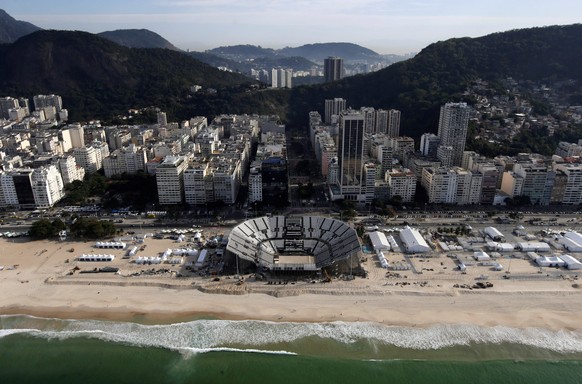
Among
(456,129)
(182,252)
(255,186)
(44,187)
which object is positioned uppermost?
(456,129)

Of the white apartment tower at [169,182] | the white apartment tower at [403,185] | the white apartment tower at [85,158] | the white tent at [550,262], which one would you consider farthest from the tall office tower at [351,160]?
the white apartment tower at [85,158]

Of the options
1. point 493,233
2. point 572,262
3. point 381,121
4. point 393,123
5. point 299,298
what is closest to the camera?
point 299,298

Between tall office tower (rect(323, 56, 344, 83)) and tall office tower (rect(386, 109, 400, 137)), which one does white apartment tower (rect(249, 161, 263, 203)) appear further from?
tall office tower (rect(323, 56, 344, 83))

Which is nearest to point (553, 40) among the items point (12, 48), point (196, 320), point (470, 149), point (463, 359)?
point (470, 149)

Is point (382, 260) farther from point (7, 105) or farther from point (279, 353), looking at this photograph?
point (7, 105)

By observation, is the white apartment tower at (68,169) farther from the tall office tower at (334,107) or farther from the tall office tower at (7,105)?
the tall office tower at (334,107)

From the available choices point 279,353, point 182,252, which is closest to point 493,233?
point 279,353

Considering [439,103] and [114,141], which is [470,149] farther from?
[114,141]

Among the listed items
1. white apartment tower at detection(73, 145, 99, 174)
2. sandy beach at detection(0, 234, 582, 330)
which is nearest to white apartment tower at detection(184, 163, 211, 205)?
sandy beach at detection(0, 234, 582, 330)
